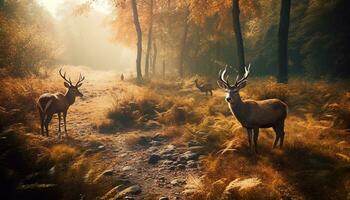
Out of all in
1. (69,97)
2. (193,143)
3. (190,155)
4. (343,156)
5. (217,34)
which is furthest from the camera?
(217,34)

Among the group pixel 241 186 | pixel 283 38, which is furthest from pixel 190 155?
pixel 283 38

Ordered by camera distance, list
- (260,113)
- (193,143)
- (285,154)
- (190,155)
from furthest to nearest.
Answer: (193,143)
(190,155)
(260,113)
(285,154)

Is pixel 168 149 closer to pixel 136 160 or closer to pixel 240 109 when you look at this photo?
pixel 136 160

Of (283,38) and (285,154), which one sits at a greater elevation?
(283,38)

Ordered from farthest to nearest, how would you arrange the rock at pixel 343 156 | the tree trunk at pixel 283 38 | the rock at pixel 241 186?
the tree trunk at pixel 283 38
the rock at pixel 343 156
the rock at pixel 241 186

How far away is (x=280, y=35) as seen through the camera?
17.0 m

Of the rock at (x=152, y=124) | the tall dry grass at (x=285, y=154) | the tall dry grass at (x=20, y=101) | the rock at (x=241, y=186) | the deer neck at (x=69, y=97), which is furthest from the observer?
the rock at (x=152, y=124)

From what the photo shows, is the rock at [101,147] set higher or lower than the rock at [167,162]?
higher

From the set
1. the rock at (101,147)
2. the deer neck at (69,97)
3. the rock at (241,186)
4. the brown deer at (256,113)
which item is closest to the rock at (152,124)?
the rock at (101,147)

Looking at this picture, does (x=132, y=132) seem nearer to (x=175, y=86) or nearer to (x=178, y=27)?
(x=175, y=86)

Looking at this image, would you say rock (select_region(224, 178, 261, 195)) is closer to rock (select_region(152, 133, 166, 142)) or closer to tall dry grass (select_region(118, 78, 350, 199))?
tall dry grass (select_region(118, 78, 350, 199))

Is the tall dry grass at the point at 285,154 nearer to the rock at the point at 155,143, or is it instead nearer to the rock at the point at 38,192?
the rock at the point at 155,143

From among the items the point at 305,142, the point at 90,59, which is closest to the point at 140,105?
the point at 305,142

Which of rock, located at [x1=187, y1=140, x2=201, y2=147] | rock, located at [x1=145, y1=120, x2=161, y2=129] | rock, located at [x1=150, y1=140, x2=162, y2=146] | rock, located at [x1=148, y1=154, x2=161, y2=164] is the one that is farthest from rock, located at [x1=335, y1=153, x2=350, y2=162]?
rock, located at [x1=145, y1=120, x2=161, y2=129]
